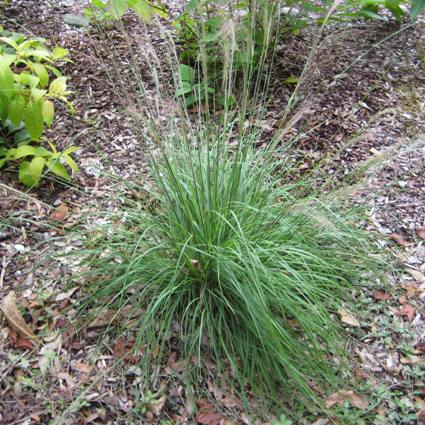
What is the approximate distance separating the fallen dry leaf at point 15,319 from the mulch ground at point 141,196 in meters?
0.02

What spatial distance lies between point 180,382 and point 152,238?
618 millimetres

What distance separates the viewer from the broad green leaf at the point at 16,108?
2449mm

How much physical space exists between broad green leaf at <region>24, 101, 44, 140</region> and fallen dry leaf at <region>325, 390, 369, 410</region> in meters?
1.85

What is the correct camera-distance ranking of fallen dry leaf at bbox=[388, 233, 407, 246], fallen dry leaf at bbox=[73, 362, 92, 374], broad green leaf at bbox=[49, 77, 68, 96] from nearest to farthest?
fallen dry leaf at bbox=[73, 362, 92, 374], fallen dry leaf at bbox=[388, 233, 407, 246], broad green leaf at bbox=[49, 77, 68, 96]

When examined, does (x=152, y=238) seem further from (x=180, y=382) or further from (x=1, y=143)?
(x=1, y=143)

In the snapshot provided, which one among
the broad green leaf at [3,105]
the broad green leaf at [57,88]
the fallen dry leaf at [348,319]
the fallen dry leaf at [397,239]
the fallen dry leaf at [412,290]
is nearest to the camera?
the fallen dry leaf at [348,319]

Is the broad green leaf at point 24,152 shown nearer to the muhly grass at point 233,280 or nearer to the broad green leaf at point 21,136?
the broad green leaf at point 21,136

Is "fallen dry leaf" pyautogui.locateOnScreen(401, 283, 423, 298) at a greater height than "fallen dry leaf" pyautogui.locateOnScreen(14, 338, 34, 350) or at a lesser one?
lesser

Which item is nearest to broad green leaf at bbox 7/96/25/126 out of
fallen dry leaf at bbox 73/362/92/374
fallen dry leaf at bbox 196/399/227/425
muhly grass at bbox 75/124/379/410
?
muhly grass at bbox 75/124/379/410

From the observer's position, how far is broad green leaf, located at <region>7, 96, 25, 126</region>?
96.4 inches

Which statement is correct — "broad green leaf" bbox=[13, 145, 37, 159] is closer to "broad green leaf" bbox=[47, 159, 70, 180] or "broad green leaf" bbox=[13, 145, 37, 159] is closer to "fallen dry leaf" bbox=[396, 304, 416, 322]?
"broad green leaf" bbox=[47, 159, 70, 180]

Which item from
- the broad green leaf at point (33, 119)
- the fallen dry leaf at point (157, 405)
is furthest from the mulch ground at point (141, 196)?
the broad green leaf at point (33, 119)

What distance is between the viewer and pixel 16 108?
2.45m

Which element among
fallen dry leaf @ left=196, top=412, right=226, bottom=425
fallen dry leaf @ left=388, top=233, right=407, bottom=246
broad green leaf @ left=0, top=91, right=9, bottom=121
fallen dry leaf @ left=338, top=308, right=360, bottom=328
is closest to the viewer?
fallen dry leaf @ left=196, top=412, right=226, bottom=425
